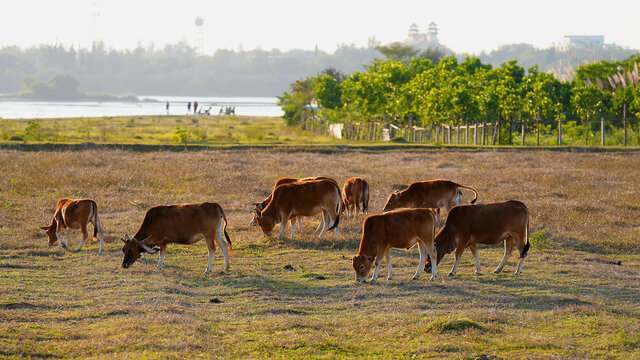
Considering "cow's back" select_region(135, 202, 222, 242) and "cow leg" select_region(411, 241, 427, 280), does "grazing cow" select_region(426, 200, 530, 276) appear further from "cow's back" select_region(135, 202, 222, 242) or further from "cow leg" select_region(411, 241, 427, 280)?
"cow's back" select_region(135, 202, 222, 242)

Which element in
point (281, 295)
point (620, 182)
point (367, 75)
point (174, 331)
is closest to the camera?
point (174, 331)

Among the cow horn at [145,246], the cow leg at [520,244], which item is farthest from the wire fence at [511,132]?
the cow horn at [145,246]

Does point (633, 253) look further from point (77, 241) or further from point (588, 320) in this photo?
point (77, 241)

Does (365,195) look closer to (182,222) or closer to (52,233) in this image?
(182,222)

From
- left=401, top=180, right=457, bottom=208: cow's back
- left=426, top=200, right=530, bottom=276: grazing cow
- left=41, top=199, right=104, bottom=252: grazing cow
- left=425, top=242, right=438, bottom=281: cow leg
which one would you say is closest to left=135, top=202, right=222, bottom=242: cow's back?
left=41, top=199, right=104, bottom=252: grazing cow

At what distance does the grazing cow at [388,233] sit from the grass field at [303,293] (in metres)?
0.42

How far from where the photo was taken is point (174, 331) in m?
9.63

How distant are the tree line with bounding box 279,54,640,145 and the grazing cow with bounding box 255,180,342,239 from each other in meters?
34.2

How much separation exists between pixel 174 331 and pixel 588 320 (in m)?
5.69

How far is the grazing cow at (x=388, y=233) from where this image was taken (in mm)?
12977

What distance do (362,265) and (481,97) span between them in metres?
41.9

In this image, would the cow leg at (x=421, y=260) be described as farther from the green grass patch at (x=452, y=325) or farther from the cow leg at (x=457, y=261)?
the green grass patch at (x=452, y=325)

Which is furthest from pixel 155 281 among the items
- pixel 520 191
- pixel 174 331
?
pixel 520 191

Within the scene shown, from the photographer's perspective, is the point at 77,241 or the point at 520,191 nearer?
the point at 77,241
